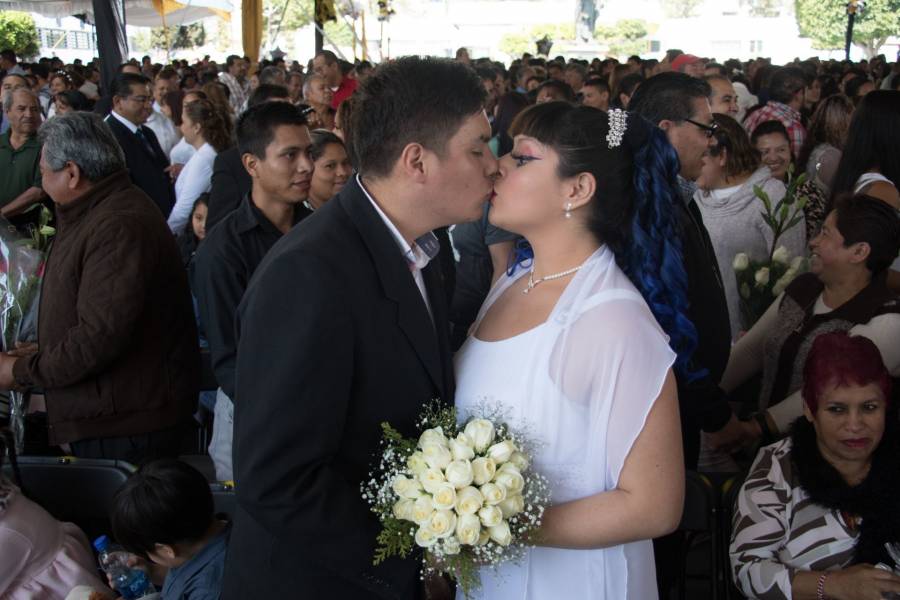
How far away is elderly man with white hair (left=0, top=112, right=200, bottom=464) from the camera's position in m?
3.12

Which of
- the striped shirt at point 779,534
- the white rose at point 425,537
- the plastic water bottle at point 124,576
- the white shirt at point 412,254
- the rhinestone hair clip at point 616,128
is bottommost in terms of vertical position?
the plastic water bottle at point 124,576

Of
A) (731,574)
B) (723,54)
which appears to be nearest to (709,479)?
(731,574)

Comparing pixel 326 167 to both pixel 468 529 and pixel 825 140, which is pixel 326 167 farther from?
pixel 825 140

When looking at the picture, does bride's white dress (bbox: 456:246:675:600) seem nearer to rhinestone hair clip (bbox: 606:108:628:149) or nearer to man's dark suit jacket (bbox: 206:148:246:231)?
rhinestone hair clip (bbox: 606:108:628:149)

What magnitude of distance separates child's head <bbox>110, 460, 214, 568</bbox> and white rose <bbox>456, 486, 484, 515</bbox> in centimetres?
130

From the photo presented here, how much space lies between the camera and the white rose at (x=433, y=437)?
1744 millimetres

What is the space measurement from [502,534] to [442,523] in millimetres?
124

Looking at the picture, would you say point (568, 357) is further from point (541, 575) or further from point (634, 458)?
point (541, 575)

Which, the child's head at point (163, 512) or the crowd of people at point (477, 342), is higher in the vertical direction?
the crowd of people at point (477, 342)

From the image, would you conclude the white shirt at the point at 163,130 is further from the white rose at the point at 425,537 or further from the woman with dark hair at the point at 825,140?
the white rose at the point at 425,537

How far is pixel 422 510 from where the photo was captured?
1686 mm

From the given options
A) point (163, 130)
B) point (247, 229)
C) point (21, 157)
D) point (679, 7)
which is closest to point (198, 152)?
point (21, 157)

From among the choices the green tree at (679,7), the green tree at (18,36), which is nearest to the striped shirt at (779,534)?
the green tree at (18,36)

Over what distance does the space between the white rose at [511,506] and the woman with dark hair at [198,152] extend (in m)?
4.42
